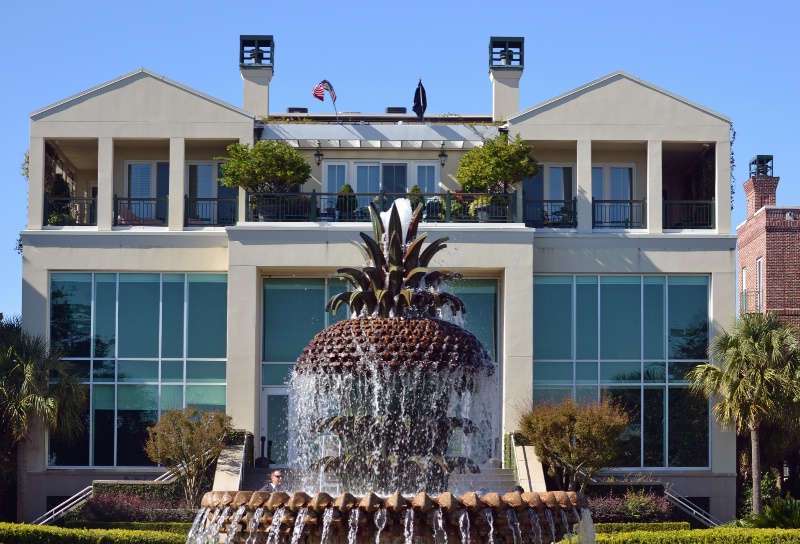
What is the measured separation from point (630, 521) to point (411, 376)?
17.8 m

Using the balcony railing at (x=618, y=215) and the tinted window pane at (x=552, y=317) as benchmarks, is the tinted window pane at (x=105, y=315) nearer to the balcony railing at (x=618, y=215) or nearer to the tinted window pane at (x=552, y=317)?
the tinted window pane at (x=552, y=317)

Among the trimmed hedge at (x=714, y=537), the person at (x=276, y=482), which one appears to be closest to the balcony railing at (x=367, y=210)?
the person at (x=276, y=482)

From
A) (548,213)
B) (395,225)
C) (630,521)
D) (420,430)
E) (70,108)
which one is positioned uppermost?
(70,108)

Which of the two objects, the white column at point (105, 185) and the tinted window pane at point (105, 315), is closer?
the tinted window pane at point (105, 315)

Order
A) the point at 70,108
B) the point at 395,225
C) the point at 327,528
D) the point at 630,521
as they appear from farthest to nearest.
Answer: the point at 70,108
the point at 630,521
the point at 395,225
the point at 327,528

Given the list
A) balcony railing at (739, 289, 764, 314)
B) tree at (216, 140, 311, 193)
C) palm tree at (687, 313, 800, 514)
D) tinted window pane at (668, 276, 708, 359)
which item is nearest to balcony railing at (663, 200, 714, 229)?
tinted window pane at (668, 276, 708, 359)

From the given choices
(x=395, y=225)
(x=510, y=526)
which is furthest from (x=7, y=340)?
(x=510, y=526)

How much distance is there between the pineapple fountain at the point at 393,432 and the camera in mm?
13352

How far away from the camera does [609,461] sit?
31.7 metres

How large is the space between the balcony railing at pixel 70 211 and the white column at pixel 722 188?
16.9 meters

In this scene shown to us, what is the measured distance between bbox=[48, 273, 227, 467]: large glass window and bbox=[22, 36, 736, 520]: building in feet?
0.12

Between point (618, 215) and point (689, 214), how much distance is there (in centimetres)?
218

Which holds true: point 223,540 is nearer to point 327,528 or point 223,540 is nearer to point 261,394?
point 327,528

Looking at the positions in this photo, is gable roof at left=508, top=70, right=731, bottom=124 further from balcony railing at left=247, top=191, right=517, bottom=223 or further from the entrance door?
the entrance door
